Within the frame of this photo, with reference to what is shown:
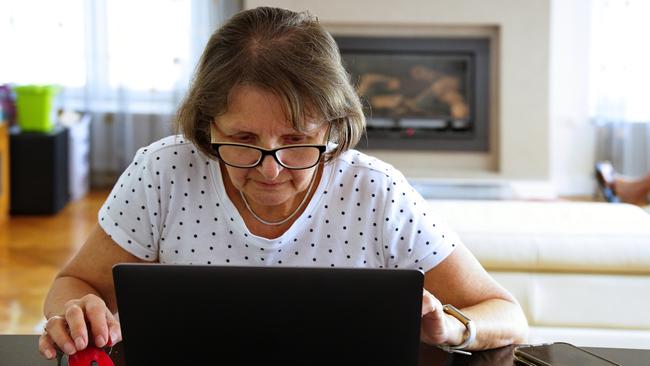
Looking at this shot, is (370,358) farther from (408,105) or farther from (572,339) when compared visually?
(408,105)

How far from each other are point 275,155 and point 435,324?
32 centimetres

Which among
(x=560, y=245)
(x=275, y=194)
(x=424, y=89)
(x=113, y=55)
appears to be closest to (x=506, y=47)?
(x=424, y=89)

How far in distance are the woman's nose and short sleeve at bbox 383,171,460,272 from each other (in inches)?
9.5

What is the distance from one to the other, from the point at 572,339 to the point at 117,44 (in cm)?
432

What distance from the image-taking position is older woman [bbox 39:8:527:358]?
4.57 feet

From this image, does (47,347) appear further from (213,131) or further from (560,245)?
(560,245)

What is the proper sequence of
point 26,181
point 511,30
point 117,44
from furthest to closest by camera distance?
point 117,44
point 511,30
point 26,181

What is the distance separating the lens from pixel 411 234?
1.57m

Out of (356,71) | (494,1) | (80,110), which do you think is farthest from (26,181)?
(494,1)

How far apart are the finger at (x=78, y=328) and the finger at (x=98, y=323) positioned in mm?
11

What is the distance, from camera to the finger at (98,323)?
4.03 ft

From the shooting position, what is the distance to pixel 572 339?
7.78 ft

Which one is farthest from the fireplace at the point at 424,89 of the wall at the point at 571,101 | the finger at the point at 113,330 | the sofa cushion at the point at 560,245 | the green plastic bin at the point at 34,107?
the finger at the point at 113,330

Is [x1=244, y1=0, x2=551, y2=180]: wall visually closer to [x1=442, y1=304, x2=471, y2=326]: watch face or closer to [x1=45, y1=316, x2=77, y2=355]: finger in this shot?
[x1=442, y1=304, x2=471, y2=326]: watch face
